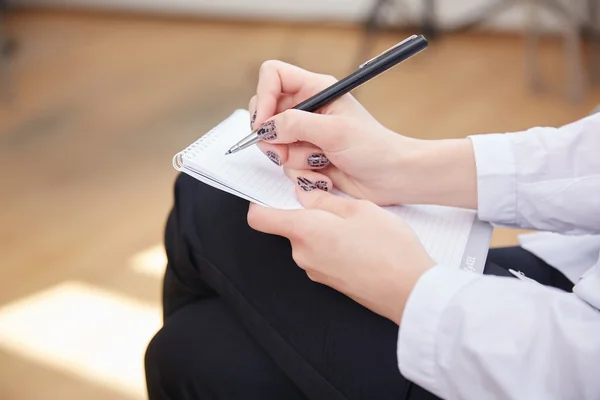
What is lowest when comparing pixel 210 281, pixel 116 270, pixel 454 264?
pixel 116 270

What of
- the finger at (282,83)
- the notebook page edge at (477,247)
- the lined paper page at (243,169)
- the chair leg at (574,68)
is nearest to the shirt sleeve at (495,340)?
the notebook page edge at (477,247)

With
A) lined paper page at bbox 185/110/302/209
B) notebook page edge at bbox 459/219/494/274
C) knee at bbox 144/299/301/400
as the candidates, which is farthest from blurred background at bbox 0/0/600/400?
notebook page edge at bbox 459/219/494/274

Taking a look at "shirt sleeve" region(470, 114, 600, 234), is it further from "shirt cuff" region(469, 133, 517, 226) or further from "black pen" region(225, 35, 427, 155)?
"black pen" region(225, 35, 427, 155)

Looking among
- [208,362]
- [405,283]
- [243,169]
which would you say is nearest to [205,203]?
[243,169]

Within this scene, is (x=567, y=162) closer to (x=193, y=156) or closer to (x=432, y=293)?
(x=432, y=293)

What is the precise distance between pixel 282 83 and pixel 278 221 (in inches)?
8.8

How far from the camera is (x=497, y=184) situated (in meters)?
0.76

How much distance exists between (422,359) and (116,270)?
3.45 feet

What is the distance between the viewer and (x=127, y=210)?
1.67 metres

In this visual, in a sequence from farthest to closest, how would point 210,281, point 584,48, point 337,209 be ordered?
point 584,48, point 210,281, point 337,209

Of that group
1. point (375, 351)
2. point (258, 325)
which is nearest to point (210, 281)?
point (258, 325)

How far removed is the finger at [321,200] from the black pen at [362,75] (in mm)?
77

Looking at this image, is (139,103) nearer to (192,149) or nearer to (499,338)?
(192,149)

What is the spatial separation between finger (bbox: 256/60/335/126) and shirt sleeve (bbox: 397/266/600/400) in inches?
12.6
